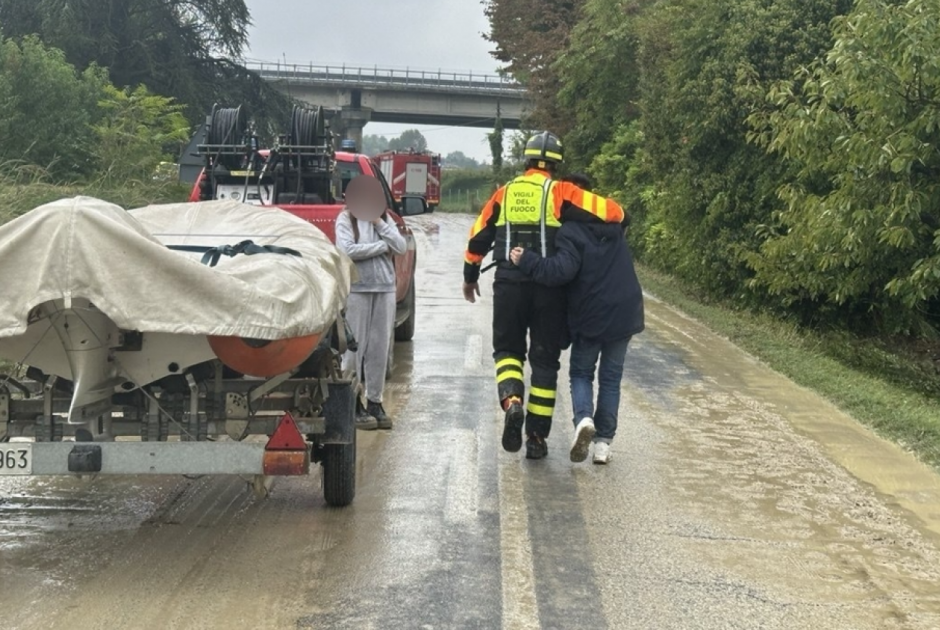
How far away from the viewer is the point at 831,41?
55.9 ft

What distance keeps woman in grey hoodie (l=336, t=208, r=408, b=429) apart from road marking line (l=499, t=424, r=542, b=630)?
4.48 feet

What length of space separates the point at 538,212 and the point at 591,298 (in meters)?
0.62

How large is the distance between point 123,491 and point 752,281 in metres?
11.5

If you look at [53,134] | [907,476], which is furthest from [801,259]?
[53,134]

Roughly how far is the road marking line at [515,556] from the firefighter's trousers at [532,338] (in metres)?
0.47

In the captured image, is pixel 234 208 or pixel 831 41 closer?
pixel 234 208

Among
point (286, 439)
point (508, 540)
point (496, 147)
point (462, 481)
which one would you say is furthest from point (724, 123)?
point (496, 147)

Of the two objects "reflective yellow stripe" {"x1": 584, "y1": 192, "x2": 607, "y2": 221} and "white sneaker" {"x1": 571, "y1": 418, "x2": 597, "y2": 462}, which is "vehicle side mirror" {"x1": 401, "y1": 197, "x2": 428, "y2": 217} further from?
"white sneaker" {"x1": 571, "y1": 418, "x2": 597, "y2": 462}

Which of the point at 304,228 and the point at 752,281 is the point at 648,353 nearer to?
the point at 752,281

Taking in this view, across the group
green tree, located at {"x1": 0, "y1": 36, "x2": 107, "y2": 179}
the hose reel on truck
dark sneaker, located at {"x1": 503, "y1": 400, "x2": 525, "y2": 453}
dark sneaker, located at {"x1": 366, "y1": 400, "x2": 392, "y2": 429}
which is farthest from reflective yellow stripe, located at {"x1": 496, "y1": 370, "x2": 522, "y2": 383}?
green tree, located at {"x1": 0, "y1": 36, "x2": 107, "y2": 179}

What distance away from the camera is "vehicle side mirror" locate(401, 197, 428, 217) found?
11.1 meters

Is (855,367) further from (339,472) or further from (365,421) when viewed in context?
(339,472)

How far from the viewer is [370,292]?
8.37 m

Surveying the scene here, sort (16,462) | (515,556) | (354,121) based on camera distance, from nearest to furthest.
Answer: (16,462), (515,556), (354,121)
